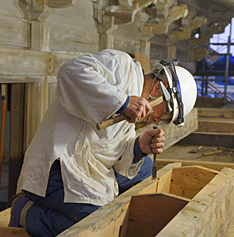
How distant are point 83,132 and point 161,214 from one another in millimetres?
718

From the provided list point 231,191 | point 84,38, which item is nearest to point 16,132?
point 84,38

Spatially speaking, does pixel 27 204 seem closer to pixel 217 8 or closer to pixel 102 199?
pixel 102 199

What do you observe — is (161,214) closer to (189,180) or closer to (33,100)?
(189,180)

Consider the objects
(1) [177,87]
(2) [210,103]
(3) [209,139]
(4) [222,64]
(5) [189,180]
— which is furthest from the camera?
(4) [222,64]

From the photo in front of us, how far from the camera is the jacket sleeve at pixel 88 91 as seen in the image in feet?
7.38

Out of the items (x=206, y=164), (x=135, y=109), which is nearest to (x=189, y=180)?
(x=206, y=164)

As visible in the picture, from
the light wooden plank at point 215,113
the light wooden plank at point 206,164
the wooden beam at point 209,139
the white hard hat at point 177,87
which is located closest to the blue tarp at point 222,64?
the light wooden plank at point 215,113

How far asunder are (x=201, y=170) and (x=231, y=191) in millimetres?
335

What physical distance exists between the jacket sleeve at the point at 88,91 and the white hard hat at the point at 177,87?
0.42 metres

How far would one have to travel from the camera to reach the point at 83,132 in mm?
2480

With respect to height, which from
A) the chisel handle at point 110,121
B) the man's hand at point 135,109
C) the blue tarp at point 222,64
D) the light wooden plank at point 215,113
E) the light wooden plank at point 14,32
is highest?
the blue tarp at point 222,64

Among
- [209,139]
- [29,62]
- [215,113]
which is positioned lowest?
[209,139]

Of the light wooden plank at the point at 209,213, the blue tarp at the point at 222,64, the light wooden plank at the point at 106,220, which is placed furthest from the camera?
the blue tarp at the point at 222,64

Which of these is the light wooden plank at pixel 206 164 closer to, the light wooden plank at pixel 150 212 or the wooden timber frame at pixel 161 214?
the wooden timber frame at pixel 161 214
